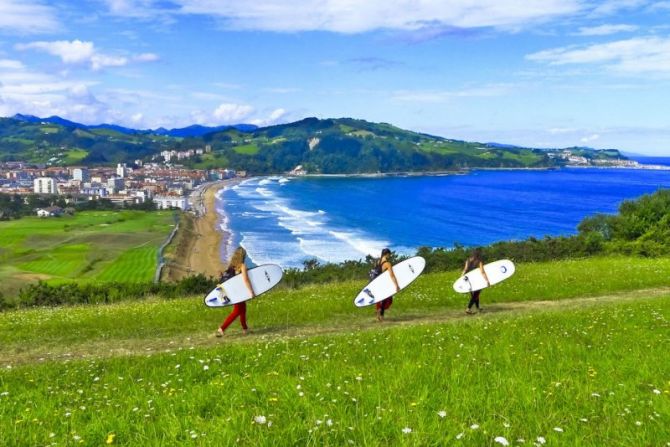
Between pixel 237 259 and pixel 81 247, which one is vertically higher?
pixel 237 259

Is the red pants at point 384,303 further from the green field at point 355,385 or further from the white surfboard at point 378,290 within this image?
the green field at point 355,385

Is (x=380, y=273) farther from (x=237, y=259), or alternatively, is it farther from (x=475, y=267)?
(x=237, y=259)

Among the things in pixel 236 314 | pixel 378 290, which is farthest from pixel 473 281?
pixel 236 314

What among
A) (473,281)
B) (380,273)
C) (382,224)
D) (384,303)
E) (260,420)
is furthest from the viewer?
(382,224)

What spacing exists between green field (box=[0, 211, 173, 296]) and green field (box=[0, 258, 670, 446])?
248ft

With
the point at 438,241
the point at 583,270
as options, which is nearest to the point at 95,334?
the point at 583,270

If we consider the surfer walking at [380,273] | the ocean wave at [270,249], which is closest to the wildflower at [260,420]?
the surfer walking at [380,273]

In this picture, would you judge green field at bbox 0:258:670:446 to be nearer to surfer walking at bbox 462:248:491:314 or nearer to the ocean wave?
surfer walking at bbox 462:248:491:314

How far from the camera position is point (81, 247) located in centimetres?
12650

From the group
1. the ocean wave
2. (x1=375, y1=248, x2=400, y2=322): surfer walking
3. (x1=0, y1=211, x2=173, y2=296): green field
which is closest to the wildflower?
(x1=375, y1=248, x2=400, y2=322): surfer walking

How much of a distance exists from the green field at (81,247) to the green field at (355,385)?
248 ft

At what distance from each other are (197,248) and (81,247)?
92.5 ft

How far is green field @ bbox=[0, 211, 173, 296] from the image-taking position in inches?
3848

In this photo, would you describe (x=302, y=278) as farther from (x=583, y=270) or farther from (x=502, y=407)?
(x=502, y=407)
